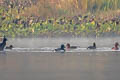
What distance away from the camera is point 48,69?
31344mm

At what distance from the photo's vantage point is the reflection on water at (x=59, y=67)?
92.2 feet

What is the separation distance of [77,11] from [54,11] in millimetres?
3991

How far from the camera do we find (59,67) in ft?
106

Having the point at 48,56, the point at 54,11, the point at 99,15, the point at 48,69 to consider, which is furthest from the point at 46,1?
the point at 48,69

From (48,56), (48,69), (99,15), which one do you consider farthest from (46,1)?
(48,69)

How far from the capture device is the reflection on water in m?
28.1

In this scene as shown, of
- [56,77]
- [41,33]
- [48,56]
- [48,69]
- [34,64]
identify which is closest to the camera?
[56,77]

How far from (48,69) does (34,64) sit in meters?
2.84

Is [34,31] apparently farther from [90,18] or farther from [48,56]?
[48,56]

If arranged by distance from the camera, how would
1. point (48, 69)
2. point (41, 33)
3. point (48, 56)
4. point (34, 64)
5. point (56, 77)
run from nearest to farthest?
point (56, 77) < point (48, 69) < point (34, 64) < point (48, 56) < point (41, 33)

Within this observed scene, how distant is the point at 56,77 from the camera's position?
91.7 feet

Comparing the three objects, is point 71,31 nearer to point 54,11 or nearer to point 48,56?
point 54,11

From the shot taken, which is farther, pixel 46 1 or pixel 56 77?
pixel 46 1

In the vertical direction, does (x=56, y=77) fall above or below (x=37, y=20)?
below
